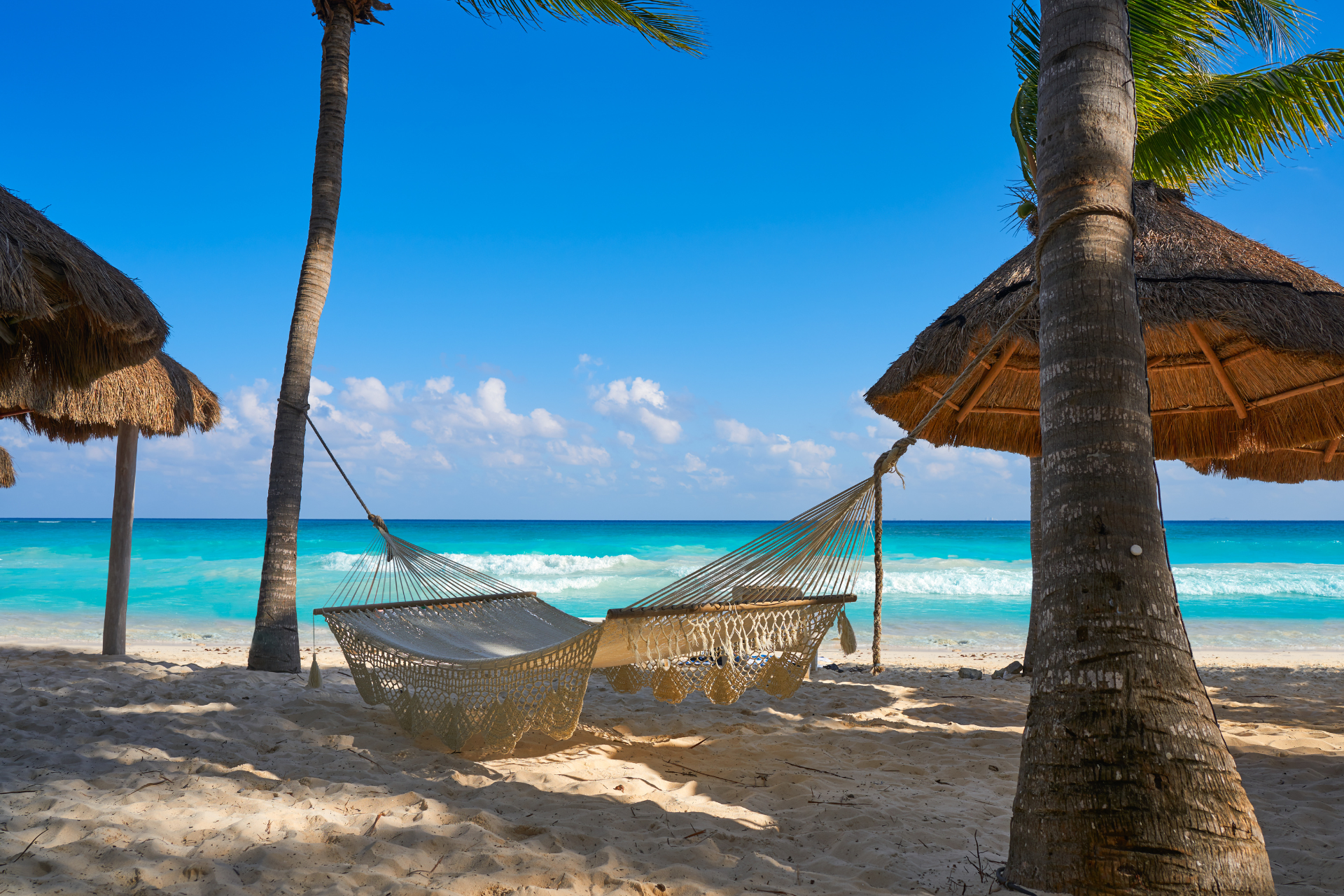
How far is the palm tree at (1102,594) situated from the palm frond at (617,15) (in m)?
2.76

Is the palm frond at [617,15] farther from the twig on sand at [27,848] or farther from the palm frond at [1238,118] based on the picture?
the twig on sand at [27,848]

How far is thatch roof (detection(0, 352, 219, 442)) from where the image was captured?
3434 mm

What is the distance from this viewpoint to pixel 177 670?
3.23m

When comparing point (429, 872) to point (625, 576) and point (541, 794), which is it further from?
point (625, 576)

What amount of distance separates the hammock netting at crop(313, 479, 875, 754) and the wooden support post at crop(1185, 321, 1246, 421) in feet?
4.64

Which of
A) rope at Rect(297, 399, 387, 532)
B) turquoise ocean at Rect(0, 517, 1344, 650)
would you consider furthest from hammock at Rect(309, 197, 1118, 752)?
turquoise ocean at Rect(0, 517, 1344, 650)

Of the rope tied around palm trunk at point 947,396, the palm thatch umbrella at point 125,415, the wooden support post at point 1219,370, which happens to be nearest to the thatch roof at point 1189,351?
the wooden support post at point 1219,370

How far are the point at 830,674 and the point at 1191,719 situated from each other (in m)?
2.81

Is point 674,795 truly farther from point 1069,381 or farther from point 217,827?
point 1069,381

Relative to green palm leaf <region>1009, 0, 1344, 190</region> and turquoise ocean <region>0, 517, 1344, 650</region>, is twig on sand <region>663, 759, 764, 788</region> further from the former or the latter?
turquoise ocean <region>0, 517, 1344, 650</region>

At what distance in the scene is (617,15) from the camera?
3.69 metres

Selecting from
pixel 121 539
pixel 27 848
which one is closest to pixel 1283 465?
Result: pixel 27 848

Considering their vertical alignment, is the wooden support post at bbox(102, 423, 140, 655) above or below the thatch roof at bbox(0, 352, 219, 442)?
below

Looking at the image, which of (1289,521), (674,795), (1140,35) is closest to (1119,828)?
(674,795)
